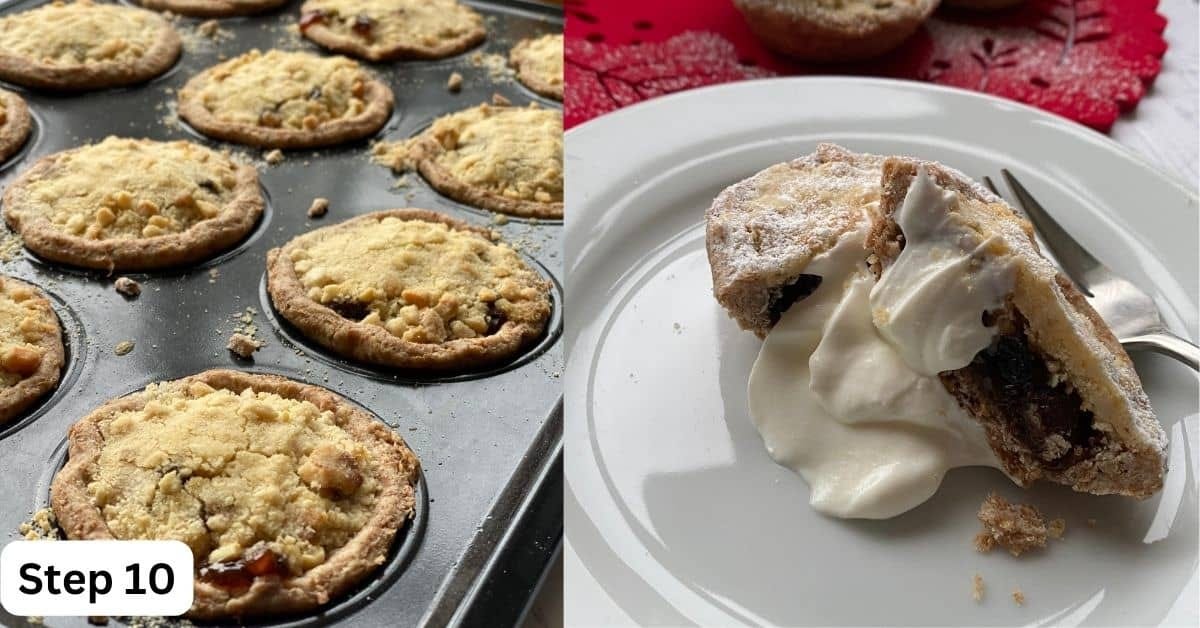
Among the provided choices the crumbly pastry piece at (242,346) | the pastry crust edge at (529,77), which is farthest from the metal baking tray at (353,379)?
the pastry crust edge at (529,77)

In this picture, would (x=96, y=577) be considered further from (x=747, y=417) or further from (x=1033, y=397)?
(x=1033, y=397)

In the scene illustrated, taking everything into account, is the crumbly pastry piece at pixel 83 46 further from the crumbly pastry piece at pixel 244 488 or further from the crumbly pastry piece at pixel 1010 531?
the crumbly pastry piece at pixel 1010 531

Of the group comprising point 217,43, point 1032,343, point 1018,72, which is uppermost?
point 1032,343

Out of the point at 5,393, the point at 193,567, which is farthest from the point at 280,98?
the point at 193,567

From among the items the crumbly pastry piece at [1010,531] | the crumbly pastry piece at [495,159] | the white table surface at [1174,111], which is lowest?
the crumbly pastry piece at [495,159]

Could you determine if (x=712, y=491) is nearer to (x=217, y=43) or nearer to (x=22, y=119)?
(x=22, y=119)
